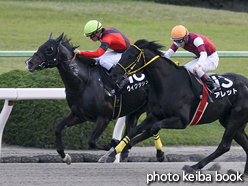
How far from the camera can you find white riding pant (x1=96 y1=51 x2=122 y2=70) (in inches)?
217

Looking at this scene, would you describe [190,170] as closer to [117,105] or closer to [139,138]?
[139,138]

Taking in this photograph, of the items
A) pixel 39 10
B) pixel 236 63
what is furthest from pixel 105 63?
pixel 39 10

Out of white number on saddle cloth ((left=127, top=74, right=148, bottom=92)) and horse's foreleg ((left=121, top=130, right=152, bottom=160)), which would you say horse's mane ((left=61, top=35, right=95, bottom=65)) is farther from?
horse's foreleg ((left=121, top=130, right=152, bottom=160))

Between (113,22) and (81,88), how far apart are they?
12.3 m

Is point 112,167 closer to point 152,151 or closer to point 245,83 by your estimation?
point 152,151

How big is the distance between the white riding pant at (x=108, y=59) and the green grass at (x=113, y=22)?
397 centimetres

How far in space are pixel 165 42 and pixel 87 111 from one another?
9.49m

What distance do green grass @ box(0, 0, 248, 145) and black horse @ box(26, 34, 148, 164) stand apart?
4.09 metres

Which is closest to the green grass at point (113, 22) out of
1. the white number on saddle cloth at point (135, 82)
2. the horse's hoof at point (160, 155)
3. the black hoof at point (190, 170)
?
the white number on saddle cloth at point (135, 82)

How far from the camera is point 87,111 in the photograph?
5234mm

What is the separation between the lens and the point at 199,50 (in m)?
5.08

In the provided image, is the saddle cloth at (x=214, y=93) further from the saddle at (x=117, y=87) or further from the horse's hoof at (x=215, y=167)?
the saddle at (x=117, y=87)

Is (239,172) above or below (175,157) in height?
above

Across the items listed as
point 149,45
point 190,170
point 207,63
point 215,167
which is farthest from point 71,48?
point 215,167
